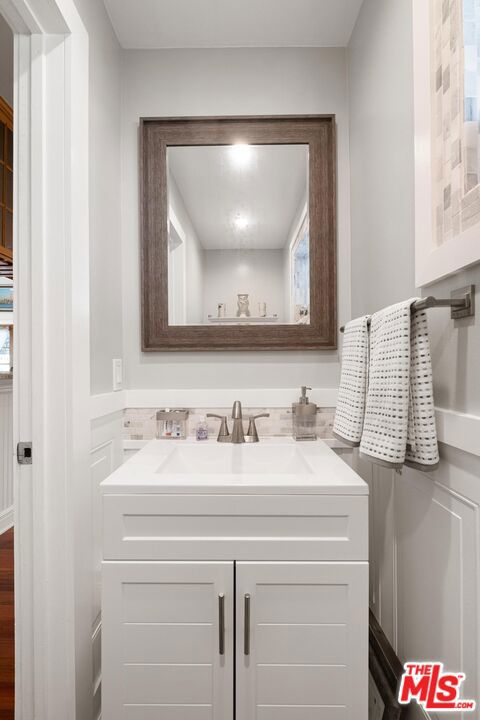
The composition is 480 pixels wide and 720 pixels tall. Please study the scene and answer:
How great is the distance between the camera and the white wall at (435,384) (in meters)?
0.84

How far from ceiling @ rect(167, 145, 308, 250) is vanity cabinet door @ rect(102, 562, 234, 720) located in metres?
1.20

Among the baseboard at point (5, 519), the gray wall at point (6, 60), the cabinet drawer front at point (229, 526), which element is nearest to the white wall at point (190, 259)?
the cabinet drawer front at point (229, 526)

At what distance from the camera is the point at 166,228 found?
5.51 ft

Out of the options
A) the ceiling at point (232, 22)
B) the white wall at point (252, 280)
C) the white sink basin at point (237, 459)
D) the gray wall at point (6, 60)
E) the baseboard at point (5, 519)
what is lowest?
the baseboard at point (5, 519)

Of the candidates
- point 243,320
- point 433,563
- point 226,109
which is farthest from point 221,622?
point 226,109

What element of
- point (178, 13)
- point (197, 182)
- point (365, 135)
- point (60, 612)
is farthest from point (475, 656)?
point (178, 13)

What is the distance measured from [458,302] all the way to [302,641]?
32.9 inches

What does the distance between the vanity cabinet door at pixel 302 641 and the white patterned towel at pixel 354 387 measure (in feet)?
1.18

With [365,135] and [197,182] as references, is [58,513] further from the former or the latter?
[365,135]

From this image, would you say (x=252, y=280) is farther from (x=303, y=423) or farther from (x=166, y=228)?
(x=303, y=423)

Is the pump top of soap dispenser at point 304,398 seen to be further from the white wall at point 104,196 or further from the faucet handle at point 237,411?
the white wall at point 104,196

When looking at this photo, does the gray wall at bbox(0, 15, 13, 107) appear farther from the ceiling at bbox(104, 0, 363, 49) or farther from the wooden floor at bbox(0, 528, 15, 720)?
the wooden floor at bbox(0, 528, 15, 720)

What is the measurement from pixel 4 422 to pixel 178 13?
8.35 feet

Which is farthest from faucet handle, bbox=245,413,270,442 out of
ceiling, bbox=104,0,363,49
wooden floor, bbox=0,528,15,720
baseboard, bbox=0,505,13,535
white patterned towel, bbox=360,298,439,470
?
baseboard, bbox=0,505,13,535
